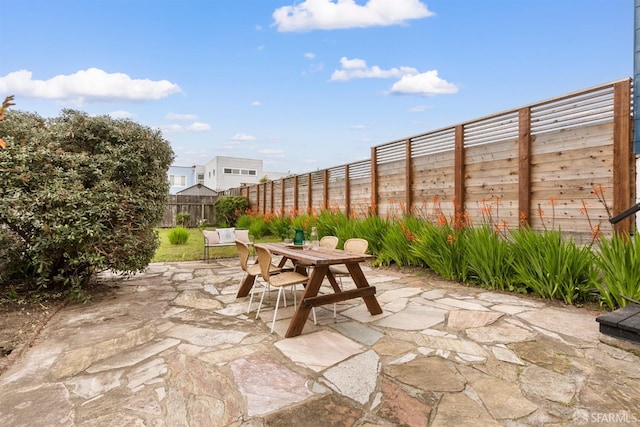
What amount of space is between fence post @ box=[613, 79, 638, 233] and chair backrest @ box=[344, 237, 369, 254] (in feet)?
8.88

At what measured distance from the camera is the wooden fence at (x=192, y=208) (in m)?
15.0

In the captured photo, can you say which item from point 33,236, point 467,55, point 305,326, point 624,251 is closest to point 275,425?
point 305,326

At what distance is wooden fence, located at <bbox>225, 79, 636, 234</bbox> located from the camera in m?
3.45

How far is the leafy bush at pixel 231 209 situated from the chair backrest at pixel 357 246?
36.0 feet

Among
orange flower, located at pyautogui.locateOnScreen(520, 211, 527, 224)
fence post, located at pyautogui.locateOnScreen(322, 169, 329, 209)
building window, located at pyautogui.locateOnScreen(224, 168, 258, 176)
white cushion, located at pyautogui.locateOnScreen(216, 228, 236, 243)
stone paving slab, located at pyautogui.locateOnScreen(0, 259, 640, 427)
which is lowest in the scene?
stone paving slab, located at pyautogui.locateOnScreen(0, 259, 640, 427)

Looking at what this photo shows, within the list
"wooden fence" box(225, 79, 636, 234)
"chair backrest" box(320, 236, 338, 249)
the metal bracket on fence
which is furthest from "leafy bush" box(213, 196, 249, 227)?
the metal bracket on fence

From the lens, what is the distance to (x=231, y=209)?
14.3 meters

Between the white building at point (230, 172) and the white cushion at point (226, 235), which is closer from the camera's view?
the white cushion at point (226, 235)

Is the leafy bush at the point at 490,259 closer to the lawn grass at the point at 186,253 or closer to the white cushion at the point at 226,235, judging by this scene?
the white cushion at the point at 226,235

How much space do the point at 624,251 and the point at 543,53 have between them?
466 centimetres

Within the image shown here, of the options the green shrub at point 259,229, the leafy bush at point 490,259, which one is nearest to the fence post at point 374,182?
the leafy bush at point 490,259

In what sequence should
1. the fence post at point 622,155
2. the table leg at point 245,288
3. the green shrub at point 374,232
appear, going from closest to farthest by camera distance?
the fence post at point 622,155 < the table leg at point 245,288 < the green shrub at point 374,232

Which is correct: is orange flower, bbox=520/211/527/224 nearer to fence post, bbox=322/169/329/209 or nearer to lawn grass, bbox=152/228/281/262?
fence post, bbox=322/169/329/209

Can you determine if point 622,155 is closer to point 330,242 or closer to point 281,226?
point 330,242
